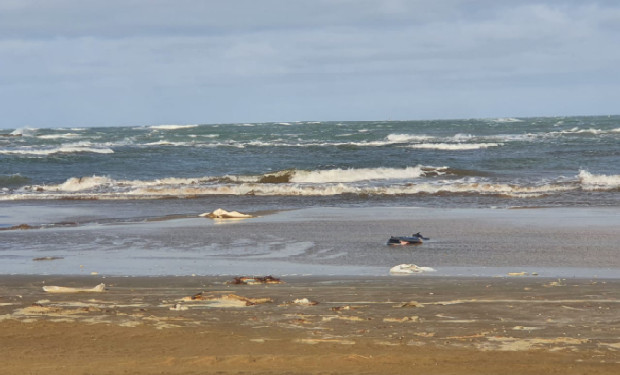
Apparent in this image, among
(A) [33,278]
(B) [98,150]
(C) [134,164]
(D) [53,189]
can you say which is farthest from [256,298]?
(B) [98,150]

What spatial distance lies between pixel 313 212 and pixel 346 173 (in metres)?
13.4

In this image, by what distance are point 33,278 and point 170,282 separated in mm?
1911

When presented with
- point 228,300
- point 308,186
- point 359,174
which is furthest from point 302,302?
A: point 359,174

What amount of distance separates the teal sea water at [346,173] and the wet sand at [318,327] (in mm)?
12530

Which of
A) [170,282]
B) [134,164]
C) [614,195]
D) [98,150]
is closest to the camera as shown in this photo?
[170,282]

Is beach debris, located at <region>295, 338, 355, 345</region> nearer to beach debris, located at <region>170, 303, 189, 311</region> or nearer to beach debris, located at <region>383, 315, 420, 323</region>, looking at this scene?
beach debris, located at <region>383, 315, 420, 323</region>

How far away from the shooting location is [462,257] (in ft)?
39.1

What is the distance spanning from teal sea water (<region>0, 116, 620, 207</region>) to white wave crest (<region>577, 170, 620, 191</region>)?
0.03 meters

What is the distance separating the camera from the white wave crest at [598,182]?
2514 centimetres

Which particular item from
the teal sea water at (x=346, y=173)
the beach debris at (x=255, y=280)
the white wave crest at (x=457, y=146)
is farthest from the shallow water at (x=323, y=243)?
the white wave crest at (x=457, y=146)

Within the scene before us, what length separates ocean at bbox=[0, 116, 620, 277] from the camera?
1172 cm

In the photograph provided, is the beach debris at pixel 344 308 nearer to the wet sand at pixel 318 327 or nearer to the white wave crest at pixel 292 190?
the wet sand at pixel 318 327

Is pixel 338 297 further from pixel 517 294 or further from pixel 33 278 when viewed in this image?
pixel 33 278

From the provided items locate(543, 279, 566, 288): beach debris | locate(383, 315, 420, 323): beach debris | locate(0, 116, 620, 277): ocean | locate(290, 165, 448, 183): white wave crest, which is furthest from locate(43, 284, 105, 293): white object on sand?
locate(290, 165, 448, 183): white wave crest
